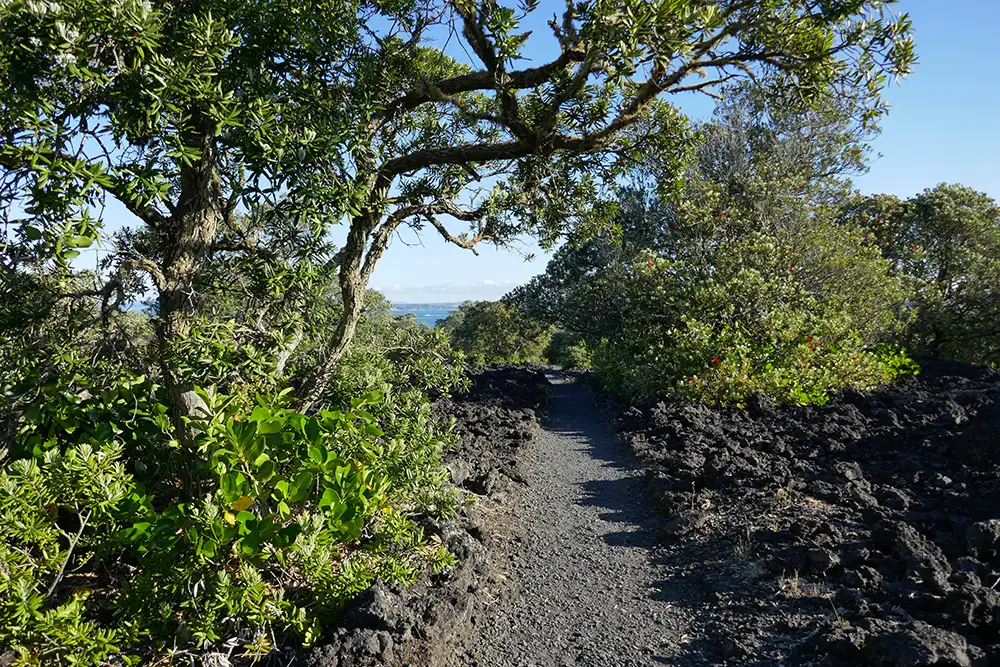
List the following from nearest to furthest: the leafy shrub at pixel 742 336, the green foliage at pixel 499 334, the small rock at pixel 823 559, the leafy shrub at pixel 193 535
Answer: the leafy shrub at pixel 193 535
the small rock at pixel 823 559
the leafy shrub at pixel 742 336
the green foliage at pixel 499 334

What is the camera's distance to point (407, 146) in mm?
5137

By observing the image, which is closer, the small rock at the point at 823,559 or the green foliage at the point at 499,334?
the small rock at the point at 823,559


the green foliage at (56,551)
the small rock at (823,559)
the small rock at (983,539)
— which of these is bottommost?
the small rock at (823,559)

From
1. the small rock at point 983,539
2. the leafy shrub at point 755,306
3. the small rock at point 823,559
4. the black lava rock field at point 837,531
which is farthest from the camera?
the leafy shrub at point 755,306

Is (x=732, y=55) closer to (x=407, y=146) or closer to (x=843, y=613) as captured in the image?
(x=407, y=146)

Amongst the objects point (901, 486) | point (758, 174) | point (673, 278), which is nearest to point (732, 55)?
point (901, 486)

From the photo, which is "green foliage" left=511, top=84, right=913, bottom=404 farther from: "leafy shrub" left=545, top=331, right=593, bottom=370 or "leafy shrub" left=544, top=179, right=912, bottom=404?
"leafy shrub" left=545, top=331, right=593, bottom=370

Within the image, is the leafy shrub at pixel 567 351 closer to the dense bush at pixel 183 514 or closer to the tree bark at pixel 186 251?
the dense bush at pixel 183 514

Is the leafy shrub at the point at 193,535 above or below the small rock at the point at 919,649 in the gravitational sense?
above

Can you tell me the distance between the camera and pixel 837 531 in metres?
4.56

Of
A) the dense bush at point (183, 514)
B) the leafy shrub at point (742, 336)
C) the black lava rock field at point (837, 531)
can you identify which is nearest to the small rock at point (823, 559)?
the black lava rock field at point (837, 531)

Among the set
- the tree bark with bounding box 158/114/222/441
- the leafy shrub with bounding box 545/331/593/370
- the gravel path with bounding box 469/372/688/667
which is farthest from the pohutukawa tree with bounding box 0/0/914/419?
the leafy shrub with bounding box 545/331/593/370

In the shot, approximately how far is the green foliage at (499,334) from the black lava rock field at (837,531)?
554 inches

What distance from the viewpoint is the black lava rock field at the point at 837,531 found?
3230 mm
